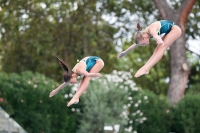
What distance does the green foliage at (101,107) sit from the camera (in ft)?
48.2

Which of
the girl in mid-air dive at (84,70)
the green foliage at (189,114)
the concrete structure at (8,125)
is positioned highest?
the girl in mid-air dive at (84,70)

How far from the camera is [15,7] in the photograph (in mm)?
18391

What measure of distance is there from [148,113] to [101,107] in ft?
5.27

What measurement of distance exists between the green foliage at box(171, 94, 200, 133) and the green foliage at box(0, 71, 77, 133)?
136 inches

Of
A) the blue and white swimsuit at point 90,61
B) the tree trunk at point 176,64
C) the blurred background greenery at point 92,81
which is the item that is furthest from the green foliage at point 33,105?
the blue and white swimsuit at point 90,61

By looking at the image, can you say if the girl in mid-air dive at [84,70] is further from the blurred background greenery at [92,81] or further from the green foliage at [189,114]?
the green foliage at [189,114]

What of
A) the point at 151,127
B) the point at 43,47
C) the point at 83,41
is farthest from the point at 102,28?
the point at 151,127

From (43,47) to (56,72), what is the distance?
3586 millimetres

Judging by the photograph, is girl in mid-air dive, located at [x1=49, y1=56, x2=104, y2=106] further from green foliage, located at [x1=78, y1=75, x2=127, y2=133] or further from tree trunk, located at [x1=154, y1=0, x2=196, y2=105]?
tree trunk, located at [x1=154, y1=0, x2=196, y2=105]

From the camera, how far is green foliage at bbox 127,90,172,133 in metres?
15.3

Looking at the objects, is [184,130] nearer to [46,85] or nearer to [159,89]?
[46,85]

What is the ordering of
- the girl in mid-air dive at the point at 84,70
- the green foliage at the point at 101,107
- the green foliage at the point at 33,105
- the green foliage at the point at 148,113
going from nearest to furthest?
the girl in mid-air dive at the point at 84,70 → the green foliage at the point at 33,105 → the green foliage at the point at 101,107 → the green foliage at the point at 148,113

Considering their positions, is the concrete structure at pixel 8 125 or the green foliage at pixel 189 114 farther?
the green foliage at pixel 189 114

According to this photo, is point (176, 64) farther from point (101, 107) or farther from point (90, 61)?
point (90, 61)
